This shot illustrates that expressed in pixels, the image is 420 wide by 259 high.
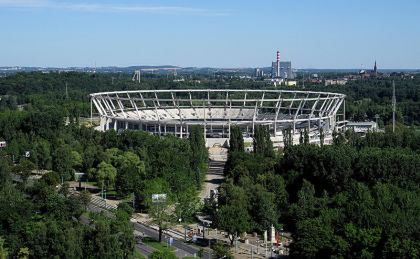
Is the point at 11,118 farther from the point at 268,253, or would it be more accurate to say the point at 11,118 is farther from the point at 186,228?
the point at 268,253

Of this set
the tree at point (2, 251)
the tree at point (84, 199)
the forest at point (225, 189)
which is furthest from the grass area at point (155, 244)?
the tree at point (2, 251)

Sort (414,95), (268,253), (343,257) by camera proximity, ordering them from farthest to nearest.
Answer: (414,95) → (268,253) → (343,257)

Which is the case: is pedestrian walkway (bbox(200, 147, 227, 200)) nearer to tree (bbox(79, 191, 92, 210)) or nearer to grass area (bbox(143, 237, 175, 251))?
tree (bbox(79, 191, 92, 210))

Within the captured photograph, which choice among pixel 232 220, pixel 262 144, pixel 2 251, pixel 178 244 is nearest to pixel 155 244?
pixel 178 244

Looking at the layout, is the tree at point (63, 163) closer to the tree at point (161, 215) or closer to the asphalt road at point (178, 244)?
the asphalt road at point (178, 244)

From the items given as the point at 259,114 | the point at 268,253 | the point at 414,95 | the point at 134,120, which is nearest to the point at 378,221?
the point at 268,253

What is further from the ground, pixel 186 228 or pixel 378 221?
pixel 378 221
